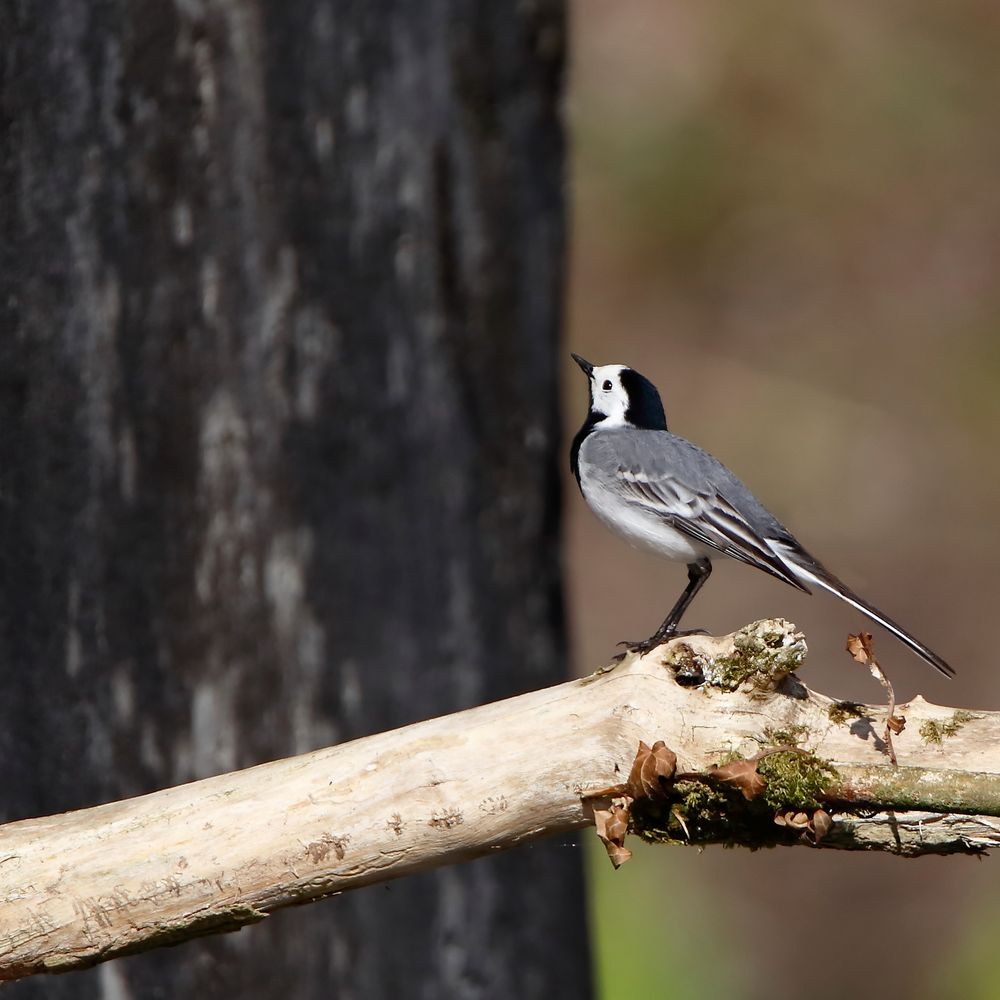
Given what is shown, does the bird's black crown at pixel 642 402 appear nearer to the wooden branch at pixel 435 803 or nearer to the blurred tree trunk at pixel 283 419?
the blurred tree trunk at pixel 283 419

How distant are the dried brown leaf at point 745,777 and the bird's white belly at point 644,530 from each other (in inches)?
54.5

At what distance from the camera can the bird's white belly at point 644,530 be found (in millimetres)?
3920

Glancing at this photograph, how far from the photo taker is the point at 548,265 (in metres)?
4.64

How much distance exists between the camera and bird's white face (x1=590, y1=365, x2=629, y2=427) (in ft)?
14.9

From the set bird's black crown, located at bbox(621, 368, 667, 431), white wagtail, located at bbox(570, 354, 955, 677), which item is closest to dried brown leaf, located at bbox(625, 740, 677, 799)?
white wagtail, located at bbox(570, 354, 955, 677)

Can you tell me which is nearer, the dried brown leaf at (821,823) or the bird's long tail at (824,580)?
the dried brown leaf at (821,823)

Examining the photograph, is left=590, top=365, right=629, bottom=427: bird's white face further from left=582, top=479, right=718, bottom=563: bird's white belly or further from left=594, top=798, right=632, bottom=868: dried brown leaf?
left=594, top=798, right=632, bottom=868: dried brown leaf

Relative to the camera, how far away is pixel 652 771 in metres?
2.53

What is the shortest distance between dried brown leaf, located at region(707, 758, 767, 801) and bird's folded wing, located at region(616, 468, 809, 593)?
109 cm

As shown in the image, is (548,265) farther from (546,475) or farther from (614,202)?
(614,202)

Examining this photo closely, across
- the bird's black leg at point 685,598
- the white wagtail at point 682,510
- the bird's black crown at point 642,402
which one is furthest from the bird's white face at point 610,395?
the bird's black leg at point 685,598

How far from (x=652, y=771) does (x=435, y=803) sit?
16.2 inches

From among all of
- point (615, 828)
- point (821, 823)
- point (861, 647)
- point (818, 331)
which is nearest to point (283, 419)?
point (615, 828)

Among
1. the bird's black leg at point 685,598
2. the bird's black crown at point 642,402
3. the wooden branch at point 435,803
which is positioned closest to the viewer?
the wooden branch at point 435,803
